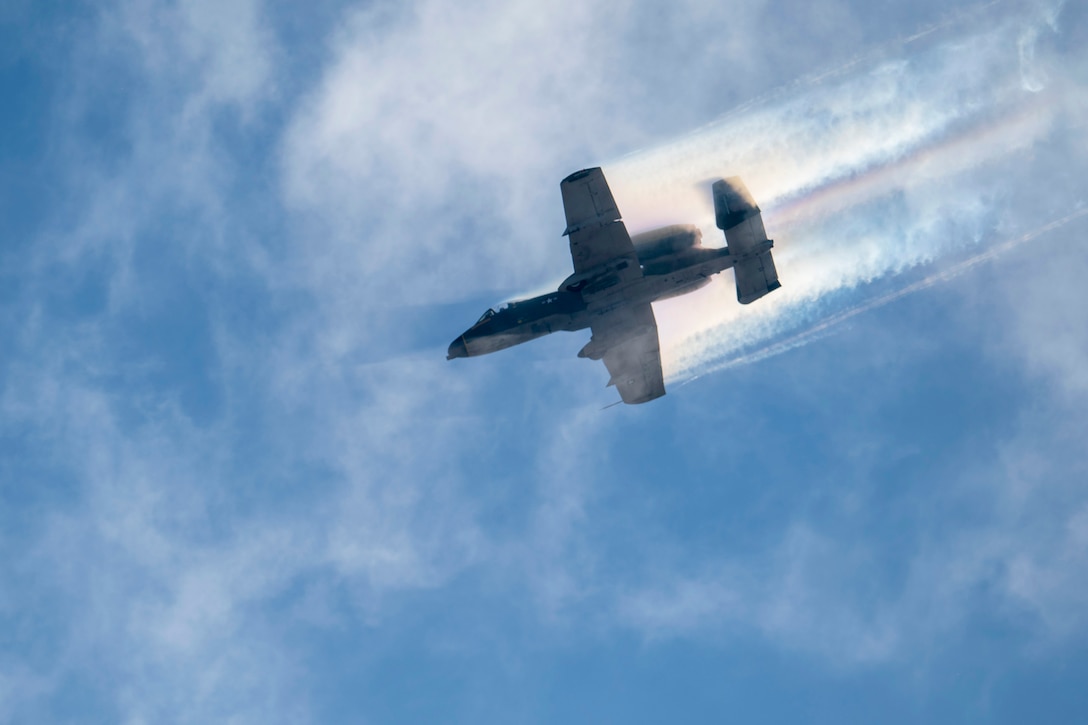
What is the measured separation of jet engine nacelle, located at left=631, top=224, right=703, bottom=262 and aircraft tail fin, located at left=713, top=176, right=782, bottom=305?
199 centimetres

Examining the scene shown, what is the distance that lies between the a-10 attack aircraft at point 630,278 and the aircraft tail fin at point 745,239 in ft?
0.21

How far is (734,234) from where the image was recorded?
68938 millimetres

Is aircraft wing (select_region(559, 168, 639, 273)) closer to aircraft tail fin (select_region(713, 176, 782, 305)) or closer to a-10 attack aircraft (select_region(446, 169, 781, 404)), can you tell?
a-10 attack aircraft (select_region(446, 169, 781, 404))

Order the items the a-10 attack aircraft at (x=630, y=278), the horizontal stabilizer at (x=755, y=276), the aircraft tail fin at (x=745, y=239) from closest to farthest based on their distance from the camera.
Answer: the a-10 attack aircraft at (x=630, y=278), the aircraft tail fin at (x=745, y=239), the horizontal stabilizer at (x=755, y=276)

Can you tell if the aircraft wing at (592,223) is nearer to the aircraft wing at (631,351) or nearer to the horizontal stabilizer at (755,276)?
the aircraft wing at (631,351)

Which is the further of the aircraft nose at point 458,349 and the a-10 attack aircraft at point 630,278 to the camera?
the aircraft nose at point 458,349

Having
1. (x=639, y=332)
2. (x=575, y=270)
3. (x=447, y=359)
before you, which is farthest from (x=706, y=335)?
(x=447, y=359)

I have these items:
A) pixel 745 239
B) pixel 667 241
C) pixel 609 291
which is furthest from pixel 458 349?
pixel 745 239

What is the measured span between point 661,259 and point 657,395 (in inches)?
418

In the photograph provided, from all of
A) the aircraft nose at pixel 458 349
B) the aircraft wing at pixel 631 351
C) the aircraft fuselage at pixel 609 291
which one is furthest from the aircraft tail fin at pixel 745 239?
the aircraft nose at pixel 458 349

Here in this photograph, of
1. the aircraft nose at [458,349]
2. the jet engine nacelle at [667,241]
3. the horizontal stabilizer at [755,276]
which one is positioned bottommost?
the aircraft nose at [458,349]

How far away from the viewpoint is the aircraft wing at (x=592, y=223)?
211 feet

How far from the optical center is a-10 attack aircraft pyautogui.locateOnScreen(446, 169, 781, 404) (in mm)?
67000

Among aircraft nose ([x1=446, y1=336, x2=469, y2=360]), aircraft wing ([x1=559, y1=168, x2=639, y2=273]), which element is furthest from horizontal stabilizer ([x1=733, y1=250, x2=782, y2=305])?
aircraft nose ([x1=446, y1=336, x2=469, y2=360])
